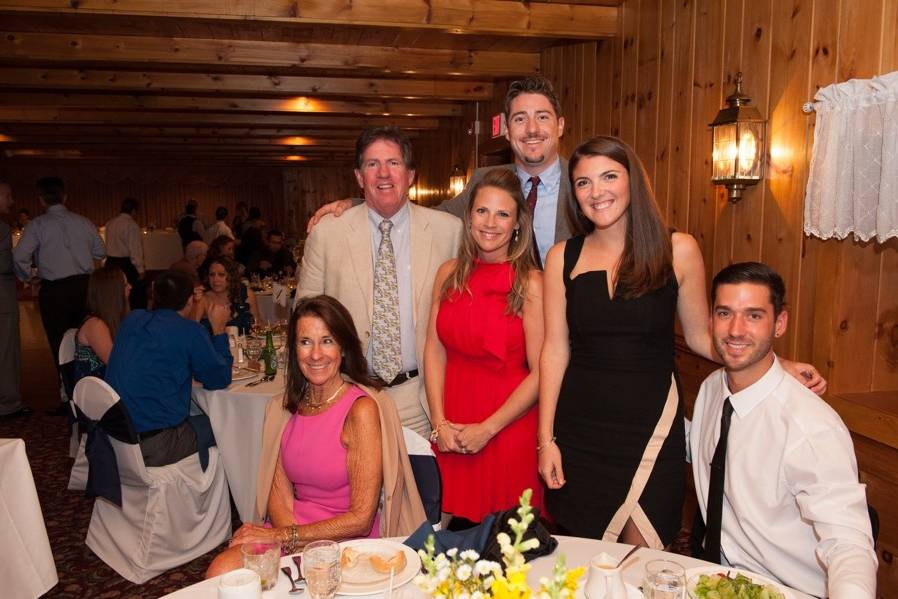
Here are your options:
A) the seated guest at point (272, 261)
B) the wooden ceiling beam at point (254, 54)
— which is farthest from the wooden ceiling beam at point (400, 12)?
the seated guest at point (272, 261)

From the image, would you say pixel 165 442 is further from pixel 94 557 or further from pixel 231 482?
pixel 94 557

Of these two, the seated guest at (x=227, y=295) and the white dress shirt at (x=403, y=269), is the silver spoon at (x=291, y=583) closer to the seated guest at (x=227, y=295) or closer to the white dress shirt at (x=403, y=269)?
the white dress shirt at (x=403, y=269)

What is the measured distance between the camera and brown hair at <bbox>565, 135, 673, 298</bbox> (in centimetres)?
199

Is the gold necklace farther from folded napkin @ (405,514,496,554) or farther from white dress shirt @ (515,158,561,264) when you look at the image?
white dress shirt @ (515,158,561,264)

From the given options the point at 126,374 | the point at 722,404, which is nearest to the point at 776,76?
the point at 722,404

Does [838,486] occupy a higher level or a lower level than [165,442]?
higher

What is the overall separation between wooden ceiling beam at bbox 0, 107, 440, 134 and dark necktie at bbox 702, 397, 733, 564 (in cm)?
825

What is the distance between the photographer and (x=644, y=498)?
6.49ft

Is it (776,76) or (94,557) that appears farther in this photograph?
(94,557)

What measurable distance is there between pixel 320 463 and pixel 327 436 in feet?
0.27

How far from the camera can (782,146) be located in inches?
123

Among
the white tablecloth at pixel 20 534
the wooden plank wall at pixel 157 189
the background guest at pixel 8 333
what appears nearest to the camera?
the white tablecloth at pixel 20 534

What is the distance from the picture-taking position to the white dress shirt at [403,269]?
2701 mm

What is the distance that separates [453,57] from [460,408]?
450cm
